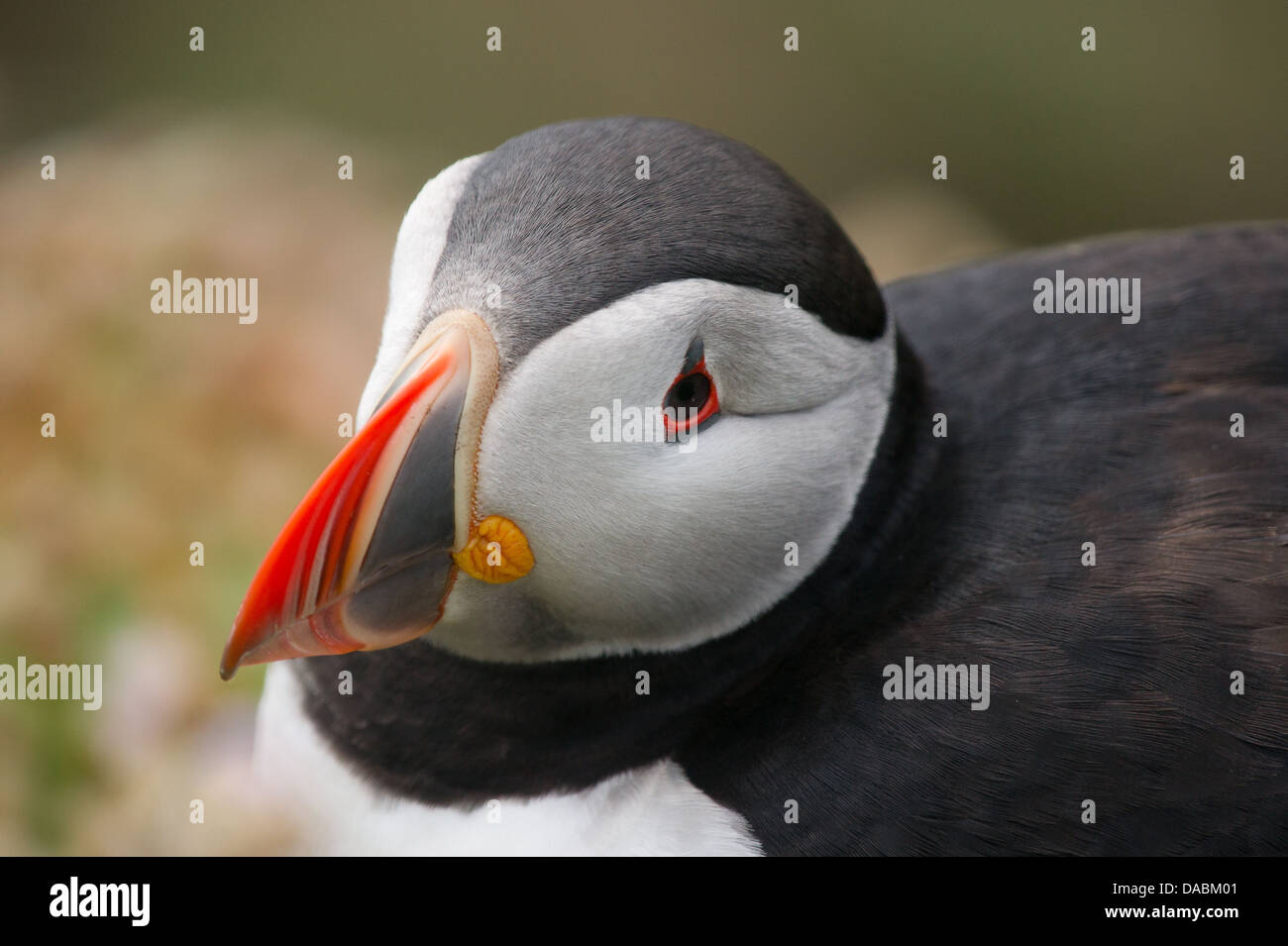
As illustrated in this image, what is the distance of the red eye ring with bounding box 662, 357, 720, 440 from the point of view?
2285 mm

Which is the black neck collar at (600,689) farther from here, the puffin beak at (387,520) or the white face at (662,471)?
the puffin beak at (387,520)

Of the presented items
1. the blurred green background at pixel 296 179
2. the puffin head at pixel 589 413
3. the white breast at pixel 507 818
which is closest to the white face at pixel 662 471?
the puffin head at pixel 589 413

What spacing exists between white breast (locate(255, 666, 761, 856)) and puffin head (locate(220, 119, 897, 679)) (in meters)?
0.31

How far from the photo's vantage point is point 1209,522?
8.22ft

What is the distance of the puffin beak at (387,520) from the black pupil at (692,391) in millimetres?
315

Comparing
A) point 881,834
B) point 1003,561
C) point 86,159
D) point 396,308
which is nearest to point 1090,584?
point 1003,561

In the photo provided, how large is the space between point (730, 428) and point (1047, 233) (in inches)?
196

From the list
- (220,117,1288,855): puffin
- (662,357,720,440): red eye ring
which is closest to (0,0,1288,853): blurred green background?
(220,117,1288,855): puffin

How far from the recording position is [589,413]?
2.23 meters

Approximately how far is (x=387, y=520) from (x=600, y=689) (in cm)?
60

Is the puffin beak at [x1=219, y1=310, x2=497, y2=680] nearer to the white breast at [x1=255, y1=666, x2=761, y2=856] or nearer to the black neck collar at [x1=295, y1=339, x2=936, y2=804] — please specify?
the black neck collar at [x1=295, y1=339, x2=936, y2=804]

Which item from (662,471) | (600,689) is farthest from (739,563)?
(600,689)

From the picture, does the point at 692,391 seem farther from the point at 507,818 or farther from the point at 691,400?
the point at 507,818
